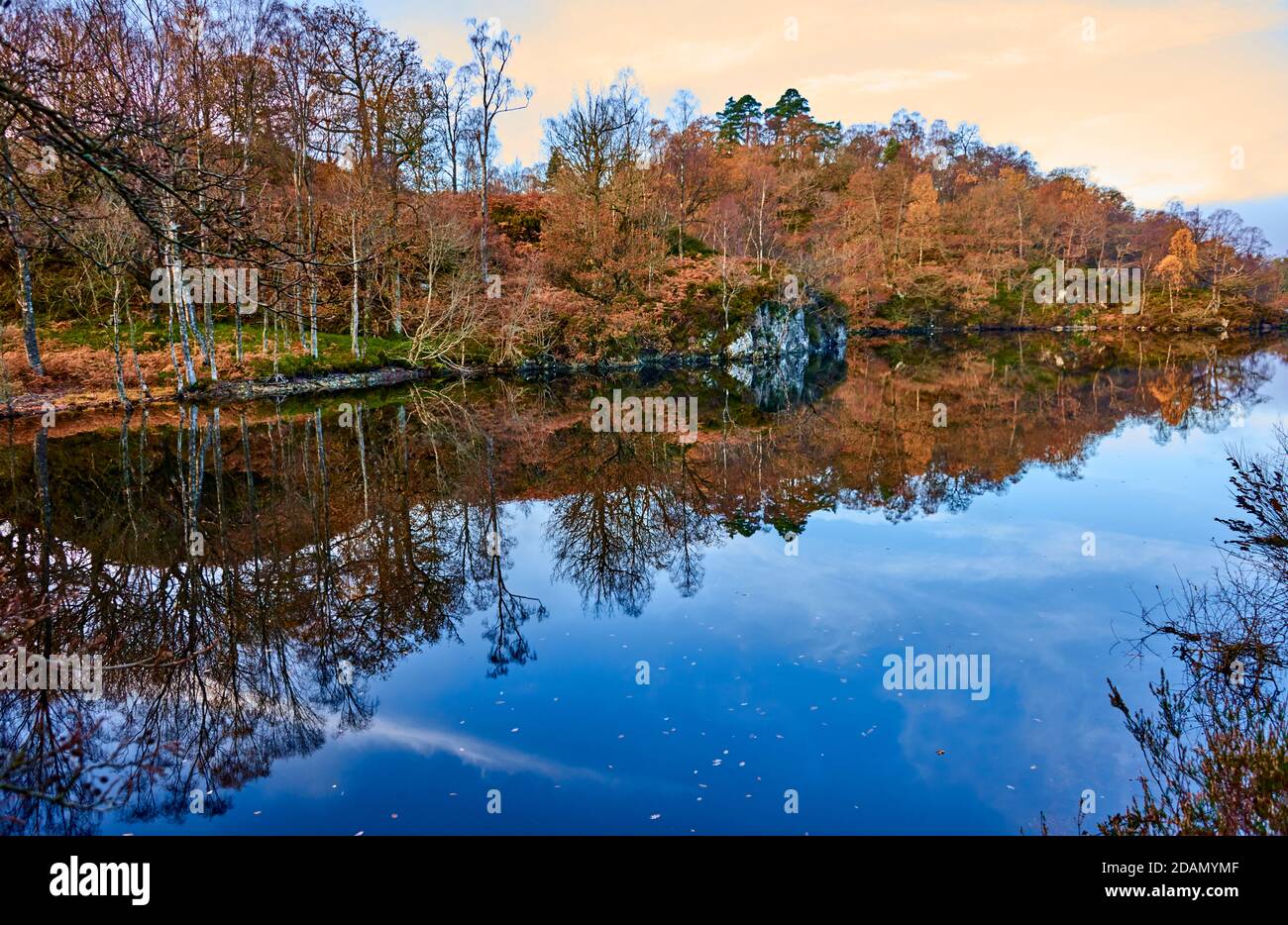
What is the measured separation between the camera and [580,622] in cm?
1031

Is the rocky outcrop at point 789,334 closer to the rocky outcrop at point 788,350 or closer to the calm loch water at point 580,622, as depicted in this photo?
the rocky outcrop at point 788,350

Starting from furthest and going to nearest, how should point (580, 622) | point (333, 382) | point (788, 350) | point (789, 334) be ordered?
point (788, 350) → point (789, 334) → point (333, 382) → point (580, 622)

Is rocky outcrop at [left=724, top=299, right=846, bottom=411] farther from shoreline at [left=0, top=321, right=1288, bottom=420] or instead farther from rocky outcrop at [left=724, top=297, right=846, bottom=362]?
shoreline at [left=0, top=321, right=1288, bottom=420]

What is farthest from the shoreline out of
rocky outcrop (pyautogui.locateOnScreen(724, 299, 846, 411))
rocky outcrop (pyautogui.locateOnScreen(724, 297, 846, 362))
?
rocky outcrop (pyautogui.locateOnScreen(724, 299, 846, 411))

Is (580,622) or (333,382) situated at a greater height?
(333,382)

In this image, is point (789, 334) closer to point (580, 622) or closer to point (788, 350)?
point (788, 350)

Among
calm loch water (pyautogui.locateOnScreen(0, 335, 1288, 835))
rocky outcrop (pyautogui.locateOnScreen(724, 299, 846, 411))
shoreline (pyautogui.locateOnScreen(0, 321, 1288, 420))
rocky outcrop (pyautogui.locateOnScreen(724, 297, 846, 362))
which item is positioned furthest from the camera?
rocky outcrop (pyautogui.locateOnScreen(724, 297, 846, 362))

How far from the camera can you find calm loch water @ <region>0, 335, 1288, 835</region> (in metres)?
6.43

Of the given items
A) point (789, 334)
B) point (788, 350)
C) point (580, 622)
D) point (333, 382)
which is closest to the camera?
point (580, 622)

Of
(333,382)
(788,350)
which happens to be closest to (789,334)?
(788,350)

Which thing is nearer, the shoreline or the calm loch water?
the calm loch water

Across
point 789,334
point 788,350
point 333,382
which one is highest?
point 789,334

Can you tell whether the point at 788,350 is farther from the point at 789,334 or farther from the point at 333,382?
the point at 333,382

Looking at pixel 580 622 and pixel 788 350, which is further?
pixel 788 350
